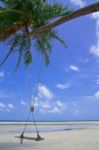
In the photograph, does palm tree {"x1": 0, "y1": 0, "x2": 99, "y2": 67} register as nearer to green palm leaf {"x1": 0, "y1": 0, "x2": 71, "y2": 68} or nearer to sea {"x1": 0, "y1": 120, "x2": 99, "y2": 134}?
green palm leaf {"x1": 0, "y1": 0, "x2": 71, "y2": 68}

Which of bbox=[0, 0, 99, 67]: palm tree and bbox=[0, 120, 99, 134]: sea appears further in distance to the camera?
bbox=[0, 120, 99, 134]: sea

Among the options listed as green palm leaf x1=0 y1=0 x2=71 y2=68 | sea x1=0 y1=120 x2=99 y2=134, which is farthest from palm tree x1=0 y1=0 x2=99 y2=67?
sea x1=0 y1=120 x2=99 y2=134

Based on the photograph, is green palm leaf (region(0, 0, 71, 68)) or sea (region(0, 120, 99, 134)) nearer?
green palm leaf (region(0, 0, 71, 68))

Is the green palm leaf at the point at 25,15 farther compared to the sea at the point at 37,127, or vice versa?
the sea at the point at 37,127

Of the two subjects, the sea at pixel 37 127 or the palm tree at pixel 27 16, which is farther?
the sea at pixel 37 127

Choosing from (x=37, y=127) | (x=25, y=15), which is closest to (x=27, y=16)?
(x=25, y=15)

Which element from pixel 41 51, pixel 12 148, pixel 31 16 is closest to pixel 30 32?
pixel 31 16

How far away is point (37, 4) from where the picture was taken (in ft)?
48.7

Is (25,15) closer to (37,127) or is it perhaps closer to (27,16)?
(27,16)

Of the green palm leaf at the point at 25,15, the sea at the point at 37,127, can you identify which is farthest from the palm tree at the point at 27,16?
the sea at the point at 37,127

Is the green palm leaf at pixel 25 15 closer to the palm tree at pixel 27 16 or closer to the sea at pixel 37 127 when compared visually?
the palm tree at pixel 27 16

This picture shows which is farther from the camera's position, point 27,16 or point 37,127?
point 37,127

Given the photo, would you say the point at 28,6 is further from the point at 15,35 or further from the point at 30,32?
the point at 15,35

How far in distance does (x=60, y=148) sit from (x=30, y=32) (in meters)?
4.88
